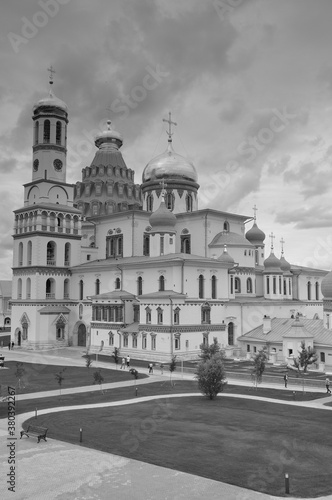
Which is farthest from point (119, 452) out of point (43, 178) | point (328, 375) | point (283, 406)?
point (43, 178)

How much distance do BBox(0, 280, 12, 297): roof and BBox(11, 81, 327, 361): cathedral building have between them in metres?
34.6

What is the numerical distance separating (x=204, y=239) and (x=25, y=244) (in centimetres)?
1929

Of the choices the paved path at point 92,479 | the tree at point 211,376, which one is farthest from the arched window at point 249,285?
the paved path at point 92,479

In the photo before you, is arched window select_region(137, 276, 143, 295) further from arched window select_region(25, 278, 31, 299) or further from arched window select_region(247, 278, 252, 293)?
arched window select_region(25, 278, 31, 299)

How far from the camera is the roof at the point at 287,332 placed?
40688 millimetres

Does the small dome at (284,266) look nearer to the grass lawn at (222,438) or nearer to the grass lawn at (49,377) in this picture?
the grass lawn at (49,377)

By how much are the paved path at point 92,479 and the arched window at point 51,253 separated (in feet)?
127

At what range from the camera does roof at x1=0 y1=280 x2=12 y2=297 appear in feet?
306

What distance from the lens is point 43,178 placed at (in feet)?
185

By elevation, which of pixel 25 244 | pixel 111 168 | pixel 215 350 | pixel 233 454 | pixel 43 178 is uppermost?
pixel 111 168

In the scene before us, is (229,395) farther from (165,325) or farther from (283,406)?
(165,325)

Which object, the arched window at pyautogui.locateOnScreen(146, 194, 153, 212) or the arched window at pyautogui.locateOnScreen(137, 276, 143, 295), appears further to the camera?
the arched window at pyautogui.locateOnScreen(146, 194, 153, 212)

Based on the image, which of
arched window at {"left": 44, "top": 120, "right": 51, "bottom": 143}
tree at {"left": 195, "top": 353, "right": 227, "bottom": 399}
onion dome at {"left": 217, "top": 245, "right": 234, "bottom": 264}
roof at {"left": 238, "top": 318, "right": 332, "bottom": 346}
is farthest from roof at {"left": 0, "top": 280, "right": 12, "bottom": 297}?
tree at {"left": 195, "top": 353, "right": 227, "bottom": 399}

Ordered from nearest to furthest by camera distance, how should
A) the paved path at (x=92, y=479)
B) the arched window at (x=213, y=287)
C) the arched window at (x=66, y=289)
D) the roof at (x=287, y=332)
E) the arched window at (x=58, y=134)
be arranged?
the paved path at (x=92, y=479) < the roof at (x=287, y=332) < the arched window at (x=213, y=287) < the arched window at (x=58, y=134) < the arched window at (x=66, y=289)
